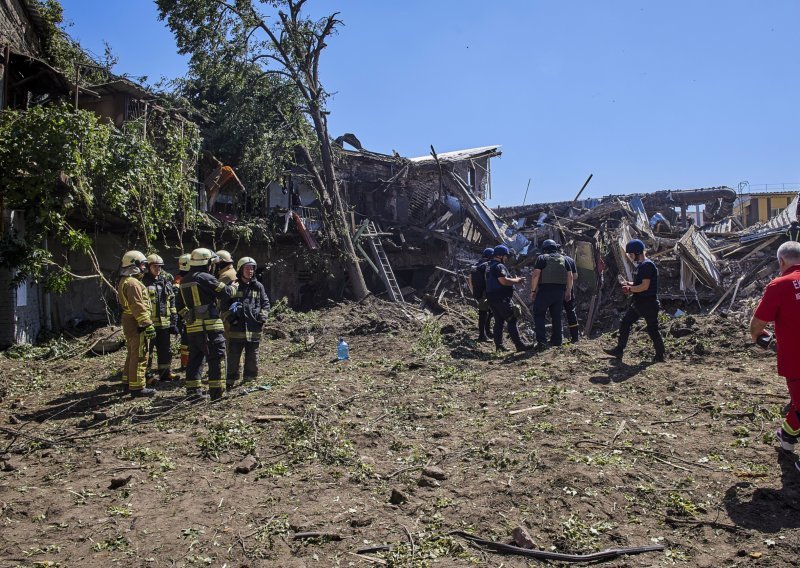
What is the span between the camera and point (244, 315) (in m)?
7.94

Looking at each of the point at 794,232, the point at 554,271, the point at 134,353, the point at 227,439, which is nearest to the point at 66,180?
the point at 134,353

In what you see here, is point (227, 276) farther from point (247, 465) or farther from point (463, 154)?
point (463, 154)

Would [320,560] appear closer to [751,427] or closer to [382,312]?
[751,427]

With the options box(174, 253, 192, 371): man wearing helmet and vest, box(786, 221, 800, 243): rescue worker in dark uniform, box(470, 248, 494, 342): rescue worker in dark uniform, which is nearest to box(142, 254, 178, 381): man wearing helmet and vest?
box(174, 253, 192, 371): man wearing helmet and vest

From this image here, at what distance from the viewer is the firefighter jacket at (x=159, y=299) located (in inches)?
332

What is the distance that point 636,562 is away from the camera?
3.62 meters

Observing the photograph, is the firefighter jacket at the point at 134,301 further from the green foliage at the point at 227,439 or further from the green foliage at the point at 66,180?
the green foliage at the point at 66,180

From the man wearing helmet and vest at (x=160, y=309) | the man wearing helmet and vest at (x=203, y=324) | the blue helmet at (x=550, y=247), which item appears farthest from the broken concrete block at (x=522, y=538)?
the blue helmet at (x=550, y=247)

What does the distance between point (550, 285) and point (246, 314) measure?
4.64m

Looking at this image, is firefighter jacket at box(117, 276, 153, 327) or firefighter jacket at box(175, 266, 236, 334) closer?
firefighter jacket at box(175, 266, 236, 334)

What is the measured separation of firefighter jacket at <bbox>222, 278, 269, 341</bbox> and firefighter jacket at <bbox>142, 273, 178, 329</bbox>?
3.37 feet

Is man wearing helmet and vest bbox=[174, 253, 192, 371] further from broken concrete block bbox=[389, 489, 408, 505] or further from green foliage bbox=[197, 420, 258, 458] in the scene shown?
broken concrete block bbox=[389, 489, 408, 505]

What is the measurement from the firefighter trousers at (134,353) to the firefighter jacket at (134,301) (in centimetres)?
9

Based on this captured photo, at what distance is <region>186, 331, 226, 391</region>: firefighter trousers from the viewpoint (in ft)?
24.4
